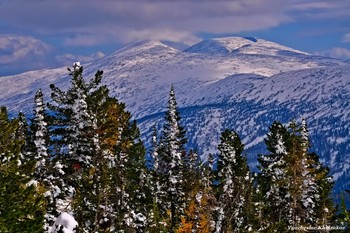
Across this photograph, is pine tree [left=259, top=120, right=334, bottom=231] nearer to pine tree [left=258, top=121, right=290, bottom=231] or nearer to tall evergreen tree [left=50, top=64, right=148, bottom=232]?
pine tree [left=258, top=121, right=290, bottom=231]

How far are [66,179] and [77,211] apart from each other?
3.11m

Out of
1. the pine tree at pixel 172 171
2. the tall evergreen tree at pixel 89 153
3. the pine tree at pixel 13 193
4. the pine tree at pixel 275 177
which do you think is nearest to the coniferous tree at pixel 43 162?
the tall evergreen tree at pixel 89 153

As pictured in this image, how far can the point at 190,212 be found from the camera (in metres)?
53.1

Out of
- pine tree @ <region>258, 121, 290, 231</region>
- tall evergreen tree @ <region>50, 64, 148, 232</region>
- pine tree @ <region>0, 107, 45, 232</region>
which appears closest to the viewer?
pine tree @ <region>0, 107, 45, 232</region>

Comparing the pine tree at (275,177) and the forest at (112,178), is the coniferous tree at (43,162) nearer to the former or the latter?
the forest at (112,178)

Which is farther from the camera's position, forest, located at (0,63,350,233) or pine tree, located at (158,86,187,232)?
pine tree, located at (158,86,187,232)

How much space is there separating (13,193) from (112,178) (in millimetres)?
19409

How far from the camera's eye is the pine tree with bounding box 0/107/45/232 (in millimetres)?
22094

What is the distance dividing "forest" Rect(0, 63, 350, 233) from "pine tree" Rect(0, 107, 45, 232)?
0.13 ft

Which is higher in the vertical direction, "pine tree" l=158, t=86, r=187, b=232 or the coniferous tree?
the coniferous tree

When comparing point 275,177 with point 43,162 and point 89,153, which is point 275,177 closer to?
point 89,153

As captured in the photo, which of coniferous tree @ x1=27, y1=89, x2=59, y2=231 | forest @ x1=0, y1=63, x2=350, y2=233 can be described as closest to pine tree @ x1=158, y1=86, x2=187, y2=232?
forest @ x1=0, y1=63, x2=350, y2=233

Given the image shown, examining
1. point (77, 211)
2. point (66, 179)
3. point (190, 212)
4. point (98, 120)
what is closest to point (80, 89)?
point (98, 120)

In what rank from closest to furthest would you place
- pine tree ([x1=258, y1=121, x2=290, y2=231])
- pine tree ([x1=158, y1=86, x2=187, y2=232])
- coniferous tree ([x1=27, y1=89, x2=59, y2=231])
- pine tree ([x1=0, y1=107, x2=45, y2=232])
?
1. pine tree ([x1=0, y1=107, x2=45, y2=232])
2. coniferous tree ([x1=27, y1=89, x2=59, y2=231])
3. pine tree ([x1=258, y1=121, x2=290, y2=231])
4. pine tree ([x1=158, y1=86, x2=187, y2=232])
